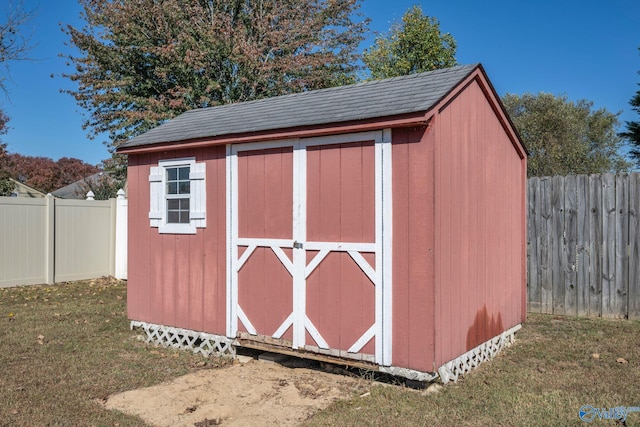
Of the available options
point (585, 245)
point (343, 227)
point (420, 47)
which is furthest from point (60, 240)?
point (420, 47)

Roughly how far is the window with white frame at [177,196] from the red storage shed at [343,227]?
0.02 meters

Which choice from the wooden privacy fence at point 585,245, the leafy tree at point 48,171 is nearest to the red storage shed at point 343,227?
the wooden privacy fence at point 585,245

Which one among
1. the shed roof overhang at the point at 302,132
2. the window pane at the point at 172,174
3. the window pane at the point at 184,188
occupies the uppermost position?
the shed roof overhang at the point at 302,132

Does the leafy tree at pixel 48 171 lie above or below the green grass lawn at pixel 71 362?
above

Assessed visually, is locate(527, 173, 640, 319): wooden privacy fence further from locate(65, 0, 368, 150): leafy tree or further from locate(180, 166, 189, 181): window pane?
locate(65, 0, 368, 150): leafy tree

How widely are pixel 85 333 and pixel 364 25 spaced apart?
15.0 metres

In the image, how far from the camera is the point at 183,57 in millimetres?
15922

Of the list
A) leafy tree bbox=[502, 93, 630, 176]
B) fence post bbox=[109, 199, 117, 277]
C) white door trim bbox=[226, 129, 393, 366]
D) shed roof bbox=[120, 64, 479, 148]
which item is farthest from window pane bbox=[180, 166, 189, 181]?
leafy tree bbox=[502, 93, 630, 176]

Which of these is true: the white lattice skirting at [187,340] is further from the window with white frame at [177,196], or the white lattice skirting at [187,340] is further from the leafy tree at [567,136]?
the leafy tree at [567,136]

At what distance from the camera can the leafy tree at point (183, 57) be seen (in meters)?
15.8

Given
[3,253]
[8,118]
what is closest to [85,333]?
[3,253]

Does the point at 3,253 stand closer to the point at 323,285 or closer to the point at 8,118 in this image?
the point at 323,285

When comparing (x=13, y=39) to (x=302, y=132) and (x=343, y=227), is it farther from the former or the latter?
(x=343, y=227)

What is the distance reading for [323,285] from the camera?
5.20 metres
